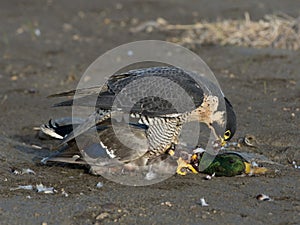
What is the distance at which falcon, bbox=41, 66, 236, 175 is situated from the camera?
5180 mm

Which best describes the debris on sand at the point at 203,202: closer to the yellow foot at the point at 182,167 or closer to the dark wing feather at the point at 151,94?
the yellow foot at the point at 182,167

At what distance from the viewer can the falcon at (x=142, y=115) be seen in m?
5.18

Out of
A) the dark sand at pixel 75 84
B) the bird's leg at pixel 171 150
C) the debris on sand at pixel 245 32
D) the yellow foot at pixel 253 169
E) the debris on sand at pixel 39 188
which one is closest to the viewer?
the dark sand at pixel 75 84

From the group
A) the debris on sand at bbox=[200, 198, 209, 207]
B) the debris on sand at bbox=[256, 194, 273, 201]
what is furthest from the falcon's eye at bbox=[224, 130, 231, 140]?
the debris on sand at bbox=[200, 198, 209, 207]

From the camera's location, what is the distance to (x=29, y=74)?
8.49 meters

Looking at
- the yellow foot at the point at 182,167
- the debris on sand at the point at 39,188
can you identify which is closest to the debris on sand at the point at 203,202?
the yellow foot at the point at 182,167

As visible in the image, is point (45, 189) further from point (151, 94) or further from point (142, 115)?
point (151, 94)

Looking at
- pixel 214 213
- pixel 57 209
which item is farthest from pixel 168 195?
pixel 57 209

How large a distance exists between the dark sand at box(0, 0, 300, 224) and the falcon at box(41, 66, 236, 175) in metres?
0.25

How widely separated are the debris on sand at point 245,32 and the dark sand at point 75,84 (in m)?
0.17

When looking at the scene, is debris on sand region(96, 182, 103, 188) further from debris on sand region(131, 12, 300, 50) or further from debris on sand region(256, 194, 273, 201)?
debris on sand region(131, 12, 300, 50)

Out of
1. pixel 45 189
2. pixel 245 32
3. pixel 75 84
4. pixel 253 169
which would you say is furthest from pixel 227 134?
pixel 245 32

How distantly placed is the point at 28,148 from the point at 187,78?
157cm

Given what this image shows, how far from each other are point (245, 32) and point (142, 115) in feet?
13.8
